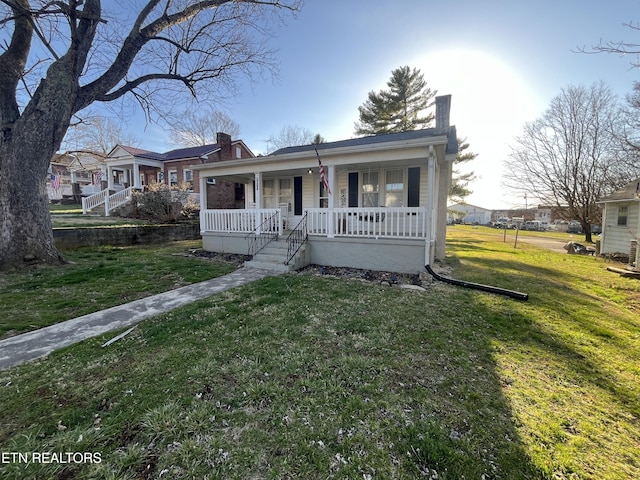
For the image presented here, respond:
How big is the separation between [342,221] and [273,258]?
2.29 m

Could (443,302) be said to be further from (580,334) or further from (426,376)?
(426,376)

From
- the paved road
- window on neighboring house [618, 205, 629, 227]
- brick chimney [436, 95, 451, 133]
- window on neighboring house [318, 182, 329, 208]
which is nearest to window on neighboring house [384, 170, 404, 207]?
brick chimney [436, 95, 451, 133]

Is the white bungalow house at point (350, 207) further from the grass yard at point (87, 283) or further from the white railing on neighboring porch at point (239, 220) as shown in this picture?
the grass yard at point (87, 283)

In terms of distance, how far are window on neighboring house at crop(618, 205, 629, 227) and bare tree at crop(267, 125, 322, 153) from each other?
28.2 meters

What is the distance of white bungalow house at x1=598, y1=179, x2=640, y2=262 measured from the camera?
38.2 ft

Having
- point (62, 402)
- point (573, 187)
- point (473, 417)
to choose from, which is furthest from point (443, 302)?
point (573, 187)

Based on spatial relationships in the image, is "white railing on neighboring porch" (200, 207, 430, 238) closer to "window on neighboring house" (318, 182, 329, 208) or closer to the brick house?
"window on neighboring house" (318, 182, 329, 208)

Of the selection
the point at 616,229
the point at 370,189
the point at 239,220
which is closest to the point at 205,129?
the point at 239,220

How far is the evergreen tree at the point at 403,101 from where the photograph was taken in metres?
24.9

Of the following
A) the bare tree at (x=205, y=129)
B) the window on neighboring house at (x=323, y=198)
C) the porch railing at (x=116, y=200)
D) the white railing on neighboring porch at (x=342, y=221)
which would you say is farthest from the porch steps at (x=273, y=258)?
the bare tree at (x=205, y=129)

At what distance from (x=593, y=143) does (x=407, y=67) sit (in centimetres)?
1579

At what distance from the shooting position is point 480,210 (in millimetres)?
74312

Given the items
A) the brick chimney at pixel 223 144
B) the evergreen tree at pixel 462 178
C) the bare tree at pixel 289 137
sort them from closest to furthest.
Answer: the brick chimney at pixel 223 144 → the evergreen tree at pixel 462 178 → the bare tree at pixel 289 137

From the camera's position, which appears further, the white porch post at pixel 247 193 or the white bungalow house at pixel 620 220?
the white porch post at pixel 247 193
